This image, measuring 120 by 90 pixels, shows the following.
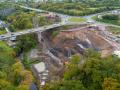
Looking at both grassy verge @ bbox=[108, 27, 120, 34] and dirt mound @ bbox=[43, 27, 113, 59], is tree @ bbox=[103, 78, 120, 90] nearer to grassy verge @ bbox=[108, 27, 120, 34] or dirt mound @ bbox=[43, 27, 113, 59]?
dirt mound @ bbox=[43, 27, 113, 59]

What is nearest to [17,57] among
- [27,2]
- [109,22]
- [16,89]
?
[16,89]

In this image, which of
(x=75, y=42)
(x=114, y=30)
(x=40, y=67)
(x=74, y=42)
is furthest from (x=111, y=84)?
(x=114, y=30)

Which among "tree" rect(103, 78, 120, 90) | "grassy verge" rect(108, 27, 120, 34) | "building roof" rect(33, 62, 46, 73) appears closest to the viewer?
"tree" rect(103, 78, 120, 90)

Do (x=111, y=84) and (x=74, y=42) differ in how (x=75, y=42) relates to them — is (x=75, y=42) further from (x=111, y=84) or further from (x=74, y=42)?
(x=111, y=84)

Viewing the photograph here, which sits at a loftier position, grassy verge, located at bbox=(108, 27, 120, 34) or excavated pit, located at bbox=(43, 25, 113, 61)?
grassy verge, located at bbox=(108, 27, 120, 34)

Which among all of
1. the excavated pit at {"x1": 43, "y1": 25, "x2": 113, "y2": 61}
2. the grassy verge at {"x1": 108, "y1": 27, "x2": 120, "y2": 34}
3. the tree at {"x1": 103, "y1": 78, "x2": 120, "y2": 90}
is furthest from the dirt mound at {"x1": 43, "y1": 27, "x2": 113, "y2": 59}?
the tree at {"x1": 103, "y1": 78, "x2": 120, "y2": 90}

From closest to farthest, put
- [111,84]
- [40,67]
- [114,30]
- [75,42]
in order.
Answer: [111,84] → [40,67] → [75,42] → [114,30]

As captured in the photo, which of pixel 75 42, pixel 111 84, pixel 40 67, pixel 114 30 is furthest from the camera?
pixel 114 30

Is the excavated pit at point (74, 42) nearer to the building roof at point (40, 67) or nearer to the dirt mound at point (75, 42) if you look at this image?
the dirt mound at point (75, 42)

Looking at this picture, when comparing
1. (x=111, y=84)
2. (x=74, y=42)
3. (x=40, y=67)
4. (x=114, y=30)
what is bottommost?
(x=40, y=67)

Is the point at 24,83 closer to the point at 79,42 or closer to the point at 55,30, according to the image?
the point at 79,42

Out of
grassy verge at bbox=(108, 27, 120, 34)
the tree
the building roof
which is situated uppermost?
the tree
